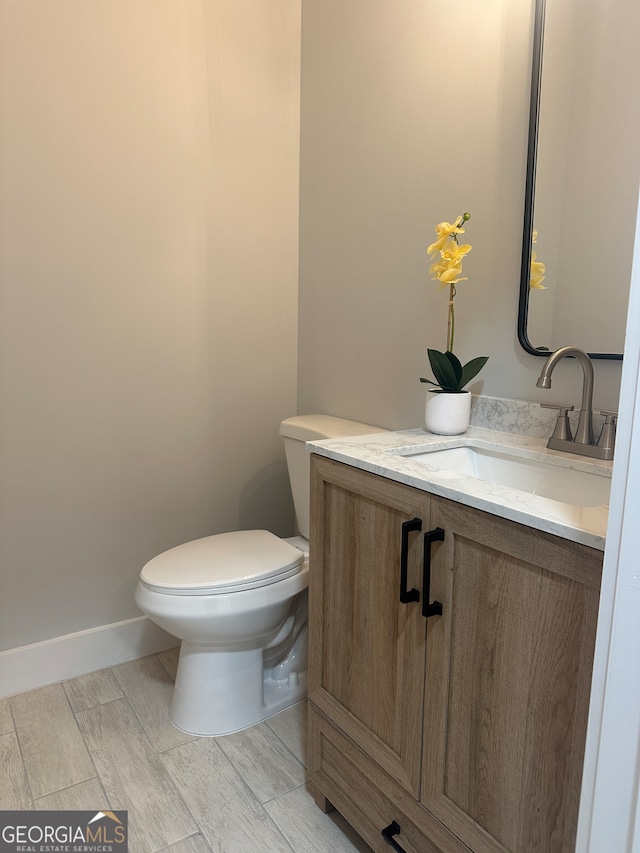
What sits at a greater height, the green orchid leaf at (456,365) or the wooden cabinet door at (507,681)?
the green orchid leaf at (456,365)

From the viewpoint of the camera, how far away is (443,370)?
1.48 metres

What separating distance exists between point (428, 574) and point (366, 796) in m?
0.58

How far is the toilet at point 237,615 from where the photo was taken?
5.12ft

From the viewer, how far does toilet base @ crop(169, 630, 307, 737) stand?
1.69 meters

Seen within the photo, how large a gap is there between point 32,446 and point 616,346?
5.40ft

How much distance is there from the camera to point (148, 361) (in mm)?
1987

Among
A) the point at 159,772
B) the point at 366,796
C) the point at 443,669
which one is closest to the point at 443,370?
the point at 443,669

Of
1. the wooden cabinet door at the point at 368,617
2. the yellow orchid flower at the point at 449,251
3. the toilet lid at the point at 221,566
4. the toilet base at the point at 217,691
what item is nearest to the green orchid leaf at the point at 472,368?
the yellow orchid flower at the point at 449,251

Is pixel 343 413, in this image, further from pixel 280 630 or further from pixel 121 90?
pixel 121 90

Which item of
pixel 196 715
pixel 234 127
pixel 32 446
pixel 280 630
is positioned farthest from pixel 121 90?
pixel 196 715

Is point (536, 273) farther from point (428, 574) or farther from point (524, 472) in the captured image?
point (428, 574)

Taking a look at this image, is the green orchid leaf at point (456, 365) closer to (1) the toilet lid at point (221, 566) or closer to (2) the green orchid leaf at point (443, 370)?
(2) the green orchid leaf at point (443, 370)
